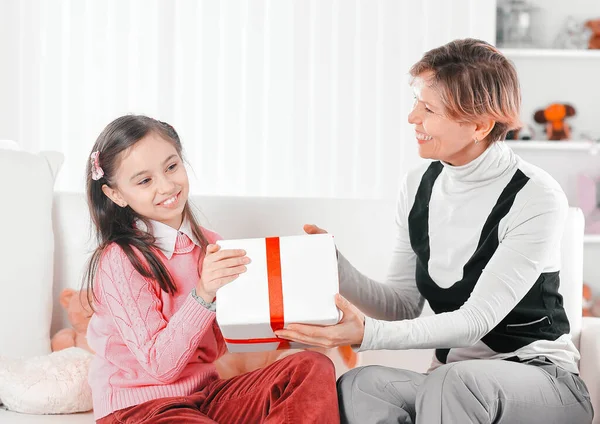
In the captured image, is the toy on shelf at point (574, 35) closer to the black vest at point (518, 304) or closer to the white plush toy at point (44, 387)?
the black vest at point (518, 304)

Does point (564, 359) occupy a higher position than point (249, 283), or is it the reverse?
point (249, 283)

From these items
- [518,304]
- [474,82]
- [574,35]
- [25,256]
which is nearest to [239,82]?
[574,35]

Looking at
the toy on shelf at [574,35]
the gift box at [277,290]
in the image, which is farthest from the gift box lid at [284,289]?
the toy on shelf at [574,35]

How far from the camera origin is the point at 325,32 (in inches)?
132

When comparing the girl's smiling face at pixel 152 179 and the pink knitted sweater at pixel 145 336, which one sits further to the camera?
the girl's smiling face at pixel 152 179

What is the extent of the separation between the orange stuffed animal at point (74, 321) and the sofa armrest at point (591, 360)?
1.14 metres

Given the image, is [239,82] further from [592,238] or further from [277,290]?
[277,290]

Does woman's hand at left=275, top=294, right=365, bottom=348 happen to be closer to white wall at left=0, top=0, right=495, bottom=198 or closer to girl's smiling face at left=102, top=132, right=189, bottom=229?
girl's smiling face at left=102, top=132, right=189, bottom=229

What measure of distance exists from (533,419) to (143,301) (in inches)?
29.8

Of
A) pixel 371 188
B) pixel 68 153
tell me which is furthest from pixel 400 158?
pixel 68 153

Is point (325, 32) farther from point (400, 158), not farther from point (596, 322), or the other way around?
point (596, 322)

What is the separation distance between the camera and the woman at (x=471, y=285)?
1.32 meters

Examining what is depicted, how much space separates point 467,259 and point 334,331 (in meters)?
0.41

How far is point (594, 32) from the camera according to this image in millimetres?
3488
